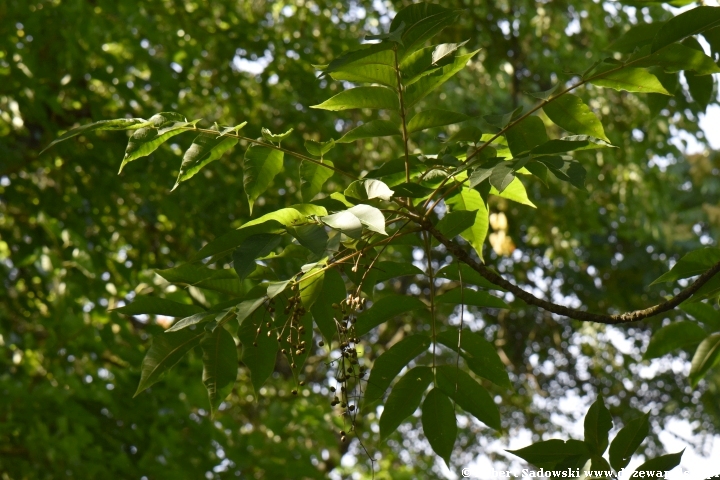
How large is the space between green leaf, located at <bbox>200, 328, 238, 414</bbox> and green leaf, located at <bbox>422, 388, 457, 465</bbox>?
305mm

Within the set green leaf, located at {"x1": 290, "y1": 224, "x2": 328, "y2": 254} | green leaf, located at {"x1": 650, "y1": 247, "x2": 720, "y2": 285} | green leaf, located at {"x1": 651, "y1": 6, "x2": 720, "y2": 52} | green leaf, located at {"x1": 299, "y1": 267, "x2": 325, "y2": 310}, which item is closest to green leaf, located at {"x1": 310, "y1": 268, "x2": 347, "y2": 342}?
green leaf, located at {"x1": 299, "y1": 267, "x2": 325, "y2": 310}

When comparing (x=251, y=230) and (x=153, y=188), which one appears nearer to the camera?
(x=251, y=230)

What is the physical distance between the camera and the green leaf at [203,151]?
4.07 ft

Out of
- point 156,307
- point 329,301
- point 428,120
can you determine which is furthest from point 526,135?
point 156,307

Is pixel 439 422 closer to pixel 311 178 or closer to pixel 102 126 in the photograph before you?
pixel 311 178

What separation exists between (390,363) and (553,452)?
0.29 metres

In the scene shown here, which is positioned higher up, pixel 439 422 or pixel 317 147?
pixel 317 147

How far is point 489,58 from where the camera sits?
5773 mm

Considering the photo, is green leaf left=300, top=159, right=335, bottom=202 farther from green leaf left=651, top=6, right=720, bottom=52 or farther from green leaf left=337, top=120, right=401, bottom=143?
green leaf left=651, top=6, right=720, bottom=52

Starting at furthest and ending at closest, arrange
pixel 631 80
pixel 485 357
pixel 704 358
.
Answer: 1. pixel 704 358
2. pixel 485 357
3. pixel 631 80

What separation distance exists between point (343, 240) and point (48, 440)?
2.34 meters

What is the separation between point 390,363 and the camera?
1306 millimetres

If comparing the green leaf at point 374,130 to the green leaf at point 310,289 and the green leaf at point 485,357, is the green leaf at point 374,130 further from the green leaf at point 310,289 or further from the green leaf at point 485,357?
the green leaf at point 485,357

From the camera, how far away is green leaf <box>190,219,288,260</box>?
108 cm
